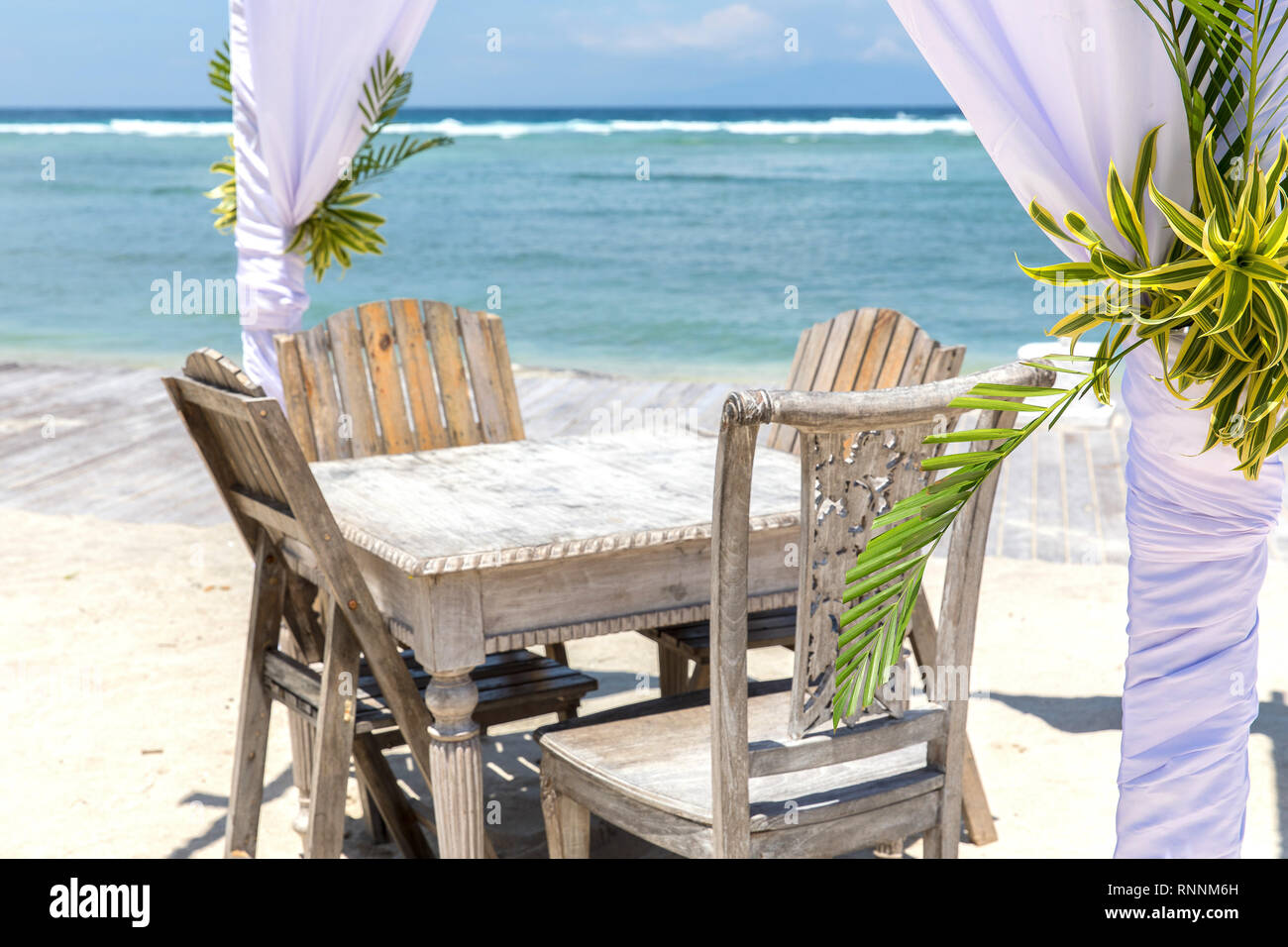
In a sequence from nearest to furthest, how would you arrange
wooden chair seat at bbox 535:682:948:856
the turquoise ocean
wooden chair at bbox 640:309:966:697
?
wooden chair seat at bbox 535:682:948:856 < wooden chair at bbox 640:309:966:697 < the turquoise ocean

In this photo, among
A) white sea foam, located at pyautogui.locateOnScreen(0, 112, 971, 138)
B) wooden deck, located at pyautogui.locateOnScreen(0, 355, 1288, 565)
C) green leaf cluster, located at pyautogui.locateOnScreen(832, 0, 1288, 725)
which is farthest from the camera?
white sea foam, located at pyautogui.locateOnScreen(0, 112, 971, 138)

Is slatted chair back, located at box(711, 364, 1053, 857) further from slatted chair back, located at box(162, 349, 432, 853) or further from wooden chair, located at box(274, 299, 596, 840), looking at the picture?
wooden chair, located at box(274, 299, 596, 840)

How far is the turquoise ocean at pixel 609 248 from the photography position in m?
14.0

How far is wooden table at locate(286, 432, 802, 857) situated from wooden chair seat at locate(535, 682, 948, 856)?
0.63ft

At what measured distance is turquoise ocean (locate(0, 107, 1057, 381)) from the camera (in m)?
14.0

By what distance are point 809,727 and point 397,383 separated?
1.94 meters

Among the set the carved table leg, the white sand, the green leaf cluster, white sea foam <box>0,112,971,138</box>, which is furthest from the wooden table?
white sea foam <box>0,112,971,138</box>

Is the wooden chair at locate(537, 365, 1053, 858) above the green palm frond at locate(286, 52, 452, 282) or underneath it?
underneath

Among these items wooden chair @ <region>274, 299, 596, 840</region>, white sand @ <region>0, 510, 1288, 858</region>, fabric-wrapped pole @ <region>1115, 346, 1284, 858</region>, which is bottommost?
white sand @ <region>0, 510, 1288, 858</region>

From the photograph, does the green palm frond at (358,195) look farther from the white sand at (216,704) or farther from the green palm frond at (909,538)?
the green palm frond at (909,538)

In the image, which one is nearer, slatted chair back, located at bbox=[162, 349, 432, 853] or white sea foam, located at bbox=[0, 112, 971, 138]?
slatted chair back, located at bbox=[162, 349, 432, 853]
